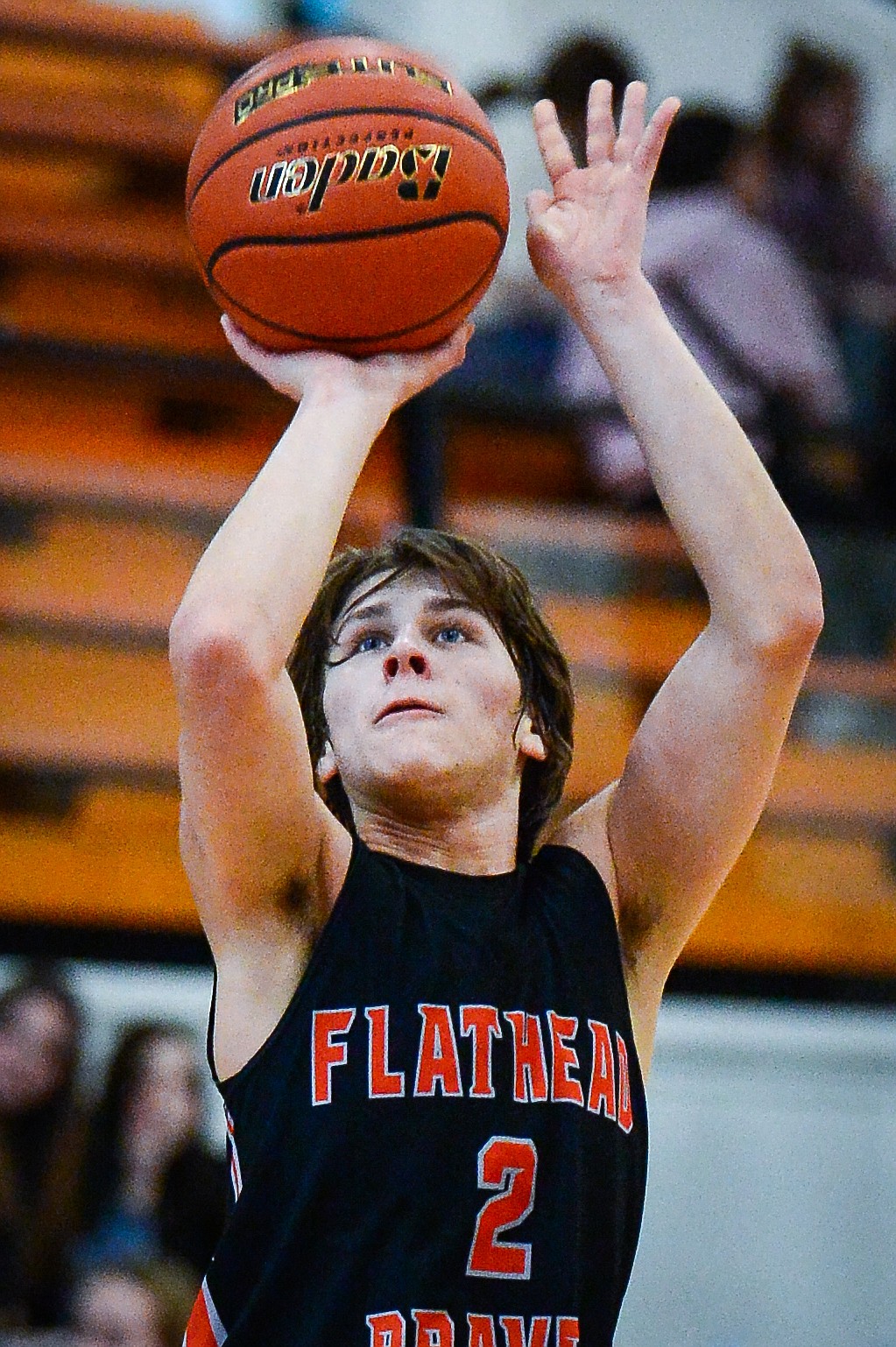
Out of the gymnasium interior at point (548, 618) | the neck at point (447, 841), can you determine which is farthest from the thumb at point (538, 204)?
the gymnasium interior at point (548, 618)

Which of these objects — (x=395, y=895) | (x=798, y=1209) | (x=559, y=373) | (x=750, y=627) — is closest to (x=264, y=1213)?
(x=395, y=895)

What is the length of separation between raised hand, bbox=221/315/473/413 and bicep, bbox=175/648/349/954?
39cm

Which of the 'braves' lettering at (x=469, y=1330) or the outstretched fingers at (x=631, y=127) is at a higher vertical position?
the outstretched fingers at (x=631, y=127)

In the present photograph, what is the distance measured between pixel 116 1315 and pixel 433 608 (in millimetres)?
2311

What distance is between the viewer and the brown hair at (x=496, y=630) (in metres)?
2.03

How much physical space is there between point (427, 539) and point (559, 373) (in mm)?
3384

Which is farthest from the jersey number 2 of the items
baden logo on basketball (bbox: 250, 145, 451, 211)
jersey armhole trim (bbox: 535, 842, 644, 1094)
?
baden logo on basketball (bbox: 250, 145, 451, 211)

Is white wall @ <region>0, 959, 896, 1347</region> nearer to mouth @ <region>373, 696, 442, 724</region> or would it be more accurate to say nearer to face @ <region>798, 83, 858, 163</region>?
mouth @ <region>373, 696, 442, 724</region>

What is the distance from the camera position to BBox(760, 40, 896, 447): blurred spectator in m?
5.51

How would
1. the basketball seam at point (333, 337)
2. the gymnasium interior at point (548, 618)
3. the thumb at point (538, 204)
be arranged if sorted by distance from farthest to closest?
1. the gymnasium interior at point (548, 618)
2. the thumb at point (538, 204)
3. the basketball seam at point (333, 337)

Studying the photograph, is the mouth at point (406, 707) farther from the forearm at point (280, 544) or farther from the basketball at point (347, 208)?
the basketball at point (347, 208)

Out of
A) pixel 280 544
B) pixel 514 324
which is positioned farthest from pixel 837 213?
pixel 280 544

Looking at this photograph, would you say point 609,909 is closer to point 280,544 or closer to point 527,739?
point 527,739

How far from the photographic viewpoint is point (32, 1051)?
3.99 meters
